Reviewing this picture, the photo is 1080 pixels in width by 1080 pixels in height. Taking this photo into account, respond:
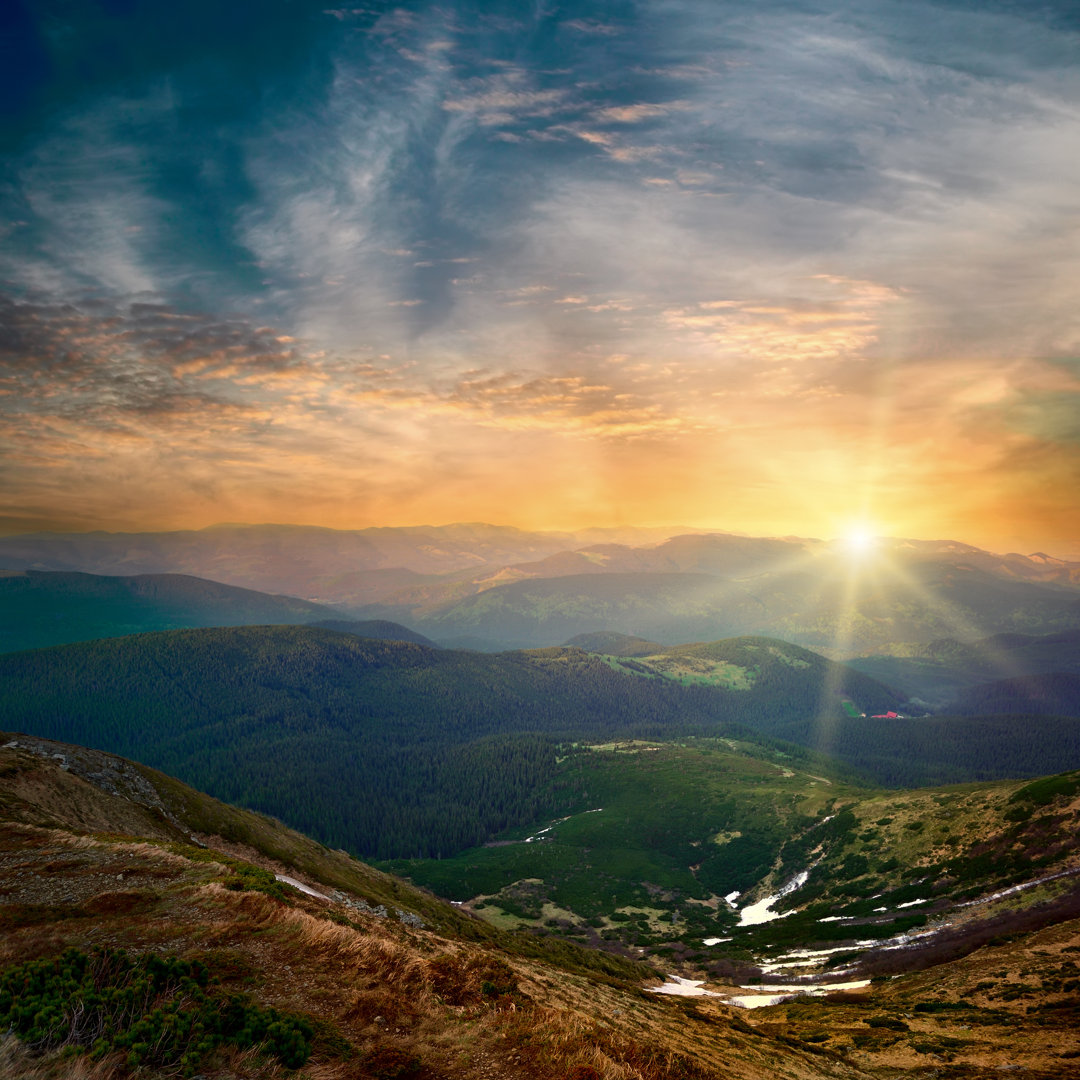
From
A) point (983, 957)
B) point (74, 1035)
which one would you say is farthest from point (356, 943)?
point (983, 957)

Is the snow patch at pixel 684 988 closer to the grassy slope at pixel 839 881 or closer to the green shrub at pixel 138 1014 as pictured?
the grassy slope at pixel 839 881

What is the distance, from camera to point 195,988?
14.9m

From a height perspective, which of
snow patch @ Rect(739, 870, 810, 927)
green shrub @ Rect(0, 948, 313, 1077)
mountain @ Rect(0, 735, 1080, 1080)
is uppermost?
green shrub @ Rect(0, 948, 313, 1077)

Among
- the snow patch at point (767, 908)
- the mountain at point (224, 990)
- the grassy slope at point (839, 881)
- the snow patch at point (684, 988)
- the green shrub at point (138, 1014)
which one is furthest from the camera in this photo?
the snow patch at point (767, 908)

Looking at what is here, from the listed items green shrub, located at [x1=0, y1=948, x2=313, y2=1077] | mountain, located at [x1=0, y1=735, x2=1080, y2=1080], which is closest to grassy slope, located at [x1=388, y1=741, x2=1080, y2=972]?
mountain, located at [x1=0, y1=735, x2=1080, y2=1080]

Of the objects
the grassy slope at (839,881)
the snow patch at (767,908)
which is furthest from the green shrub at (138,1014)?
the snow patch at (767,908)

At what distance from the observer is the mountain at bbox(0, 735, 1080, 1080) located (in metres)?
13.4

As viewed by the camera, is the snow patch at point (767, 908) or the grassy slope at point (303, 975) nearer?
the grassy slope at point (303, 975)

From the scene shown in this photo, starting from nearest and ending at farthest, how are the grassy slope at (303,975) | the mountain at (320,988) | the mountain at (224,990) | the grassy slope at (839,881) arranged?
the mountain at (224,990) → the mountain at (320,988) → the grassy slope at (303,975) → the grassy slope at (839,881)

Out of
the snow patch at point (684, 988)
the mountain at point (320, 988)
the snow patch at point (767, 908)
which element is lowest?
the snow patch at point (767, 908)

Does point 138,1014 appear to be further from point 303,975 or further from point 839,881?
point 839,881

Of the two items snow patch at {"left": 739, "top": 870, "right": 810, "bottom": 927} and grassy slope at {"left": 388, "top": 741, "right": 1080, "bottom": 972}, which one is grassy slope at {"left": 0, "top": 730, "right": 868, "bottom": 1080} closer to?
grassy slope at {"left": 388, "top": 741, "right": 1080, "bottom": 972}

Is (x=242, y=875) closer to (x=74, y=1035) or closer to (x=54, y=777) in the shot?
(x=74, y=1035)

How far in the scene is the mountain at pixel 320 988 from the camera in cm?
1341
